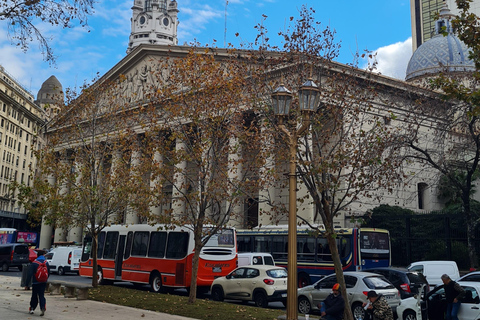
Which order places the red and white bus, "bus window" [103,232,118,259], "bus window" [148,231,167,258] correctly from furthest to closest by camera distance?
"bus window" [103,232,118,259] < "bus window" [148,231,167,258] < the red and white bus

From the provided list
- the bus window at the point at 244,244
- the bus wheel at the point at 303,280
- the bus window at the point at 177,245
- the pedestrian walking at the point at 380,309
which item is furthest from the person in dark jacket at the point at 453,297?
the bus window at the point at 244,244

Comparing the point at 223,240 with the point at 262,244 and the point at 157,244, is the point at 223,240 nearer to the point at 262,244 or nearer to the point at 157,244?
the point at 157,244

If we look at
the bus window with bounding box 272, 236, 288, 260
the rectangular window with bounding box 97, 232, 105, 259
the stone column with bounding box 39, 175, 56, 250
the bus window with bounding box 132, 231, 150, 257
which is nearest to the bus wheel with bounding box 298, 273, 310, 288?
the bus window with bounding box 272, 236, 288, 260

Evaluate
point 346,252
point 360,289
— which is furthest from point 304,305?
point 346,252

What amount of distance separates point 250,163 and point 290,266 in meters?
7.44

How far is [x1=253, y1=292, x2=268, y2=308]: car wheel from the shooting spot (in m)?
18.9

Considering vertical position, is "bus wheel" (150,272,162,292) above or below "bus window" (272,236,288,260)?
below

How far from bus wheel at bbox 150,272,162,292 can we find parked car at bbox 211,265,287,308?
3760 millimetres

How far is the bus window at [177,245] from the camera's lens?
74.0ft

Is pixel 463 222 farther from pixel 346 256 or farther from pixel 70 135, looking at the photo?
pixel 70 135

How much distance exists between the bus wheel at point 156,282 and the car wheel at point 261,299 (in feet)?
18.5

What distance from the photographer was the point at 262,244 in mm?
29625

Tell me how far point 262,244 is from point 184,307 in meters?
13.4

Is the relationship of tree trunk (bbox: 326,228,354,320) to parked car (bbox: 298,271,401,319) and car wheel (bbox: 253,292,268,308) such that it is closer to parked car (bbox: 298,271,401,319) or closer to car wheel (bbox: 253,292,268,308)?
parked car (bbox: 298,271,401,319)
